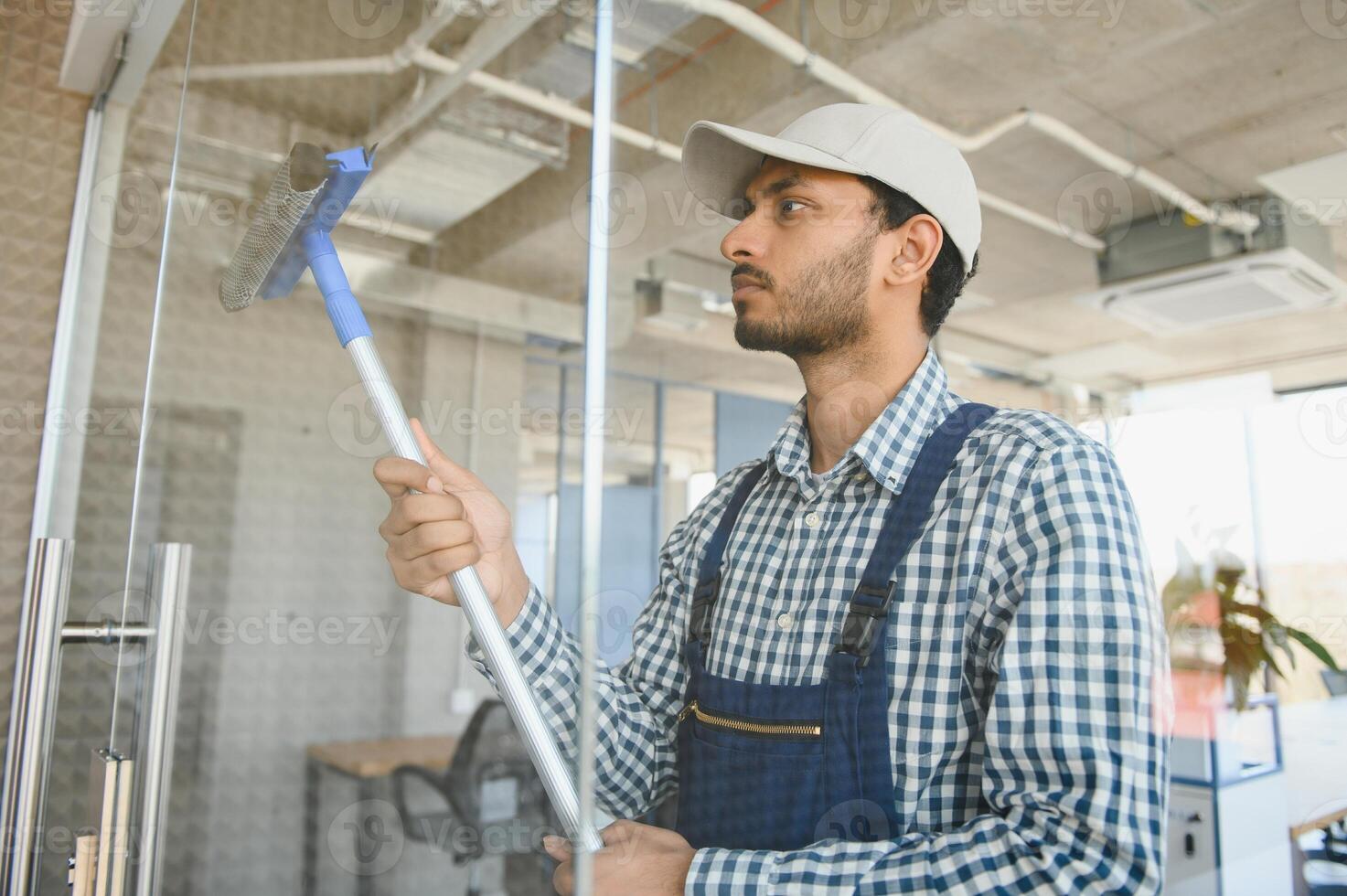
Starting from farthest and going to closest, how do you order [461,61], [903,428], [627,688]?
[461,61], [627,688], [903,428]

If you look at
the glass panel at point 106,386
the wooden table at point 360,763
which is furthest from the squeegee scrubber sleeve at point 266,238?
the wooden table at point 360,763

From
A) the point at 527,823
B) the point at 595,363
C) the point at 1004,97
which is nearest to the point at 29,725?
the point at 595,363

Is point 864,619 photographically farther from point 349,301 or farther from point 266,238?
point 266,238

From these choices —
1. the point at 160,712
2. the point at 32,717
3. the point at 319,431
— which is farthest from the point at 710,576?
the point at 319,431

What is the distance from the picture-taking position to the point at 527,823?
312cm

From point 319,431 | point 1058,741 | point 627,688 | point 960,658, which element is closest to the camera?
point 1058,741

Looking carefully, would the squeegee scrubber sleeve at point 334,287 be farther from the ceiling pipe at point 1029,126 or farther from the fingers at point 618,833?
the ceiling pipe at point 1029,126

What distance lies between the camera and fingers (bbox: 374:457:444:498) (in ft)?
2.20

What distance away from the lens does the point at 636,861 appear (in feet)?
2.16

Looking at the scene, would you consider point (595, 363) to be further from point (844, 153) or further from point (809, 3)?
point (809, 3)

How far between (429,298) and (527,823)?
5.88 feet

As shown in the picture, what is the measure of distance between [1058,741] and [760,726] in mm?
238

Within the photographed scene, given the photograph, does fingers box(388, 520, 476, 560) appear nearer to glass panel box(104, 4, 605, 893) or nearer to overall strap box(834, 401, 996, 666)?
overall strap box(834, 401, 996, 666)

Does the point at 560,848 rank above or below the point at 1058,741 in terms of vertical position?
below
